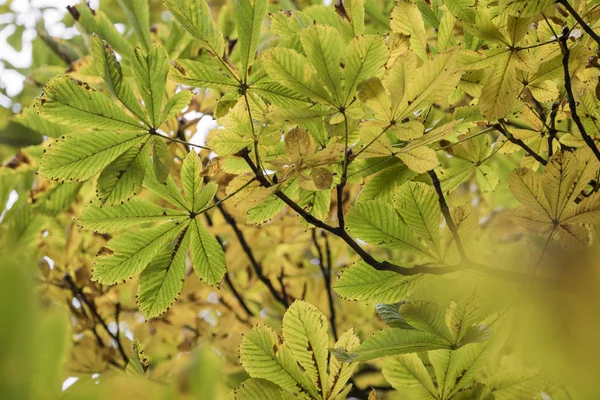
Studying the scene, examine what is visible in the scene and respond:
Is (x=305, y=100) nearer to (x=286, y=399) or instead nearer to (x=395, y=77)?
(x=395, y=77)

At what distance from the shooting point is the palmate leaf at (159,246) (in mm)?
685

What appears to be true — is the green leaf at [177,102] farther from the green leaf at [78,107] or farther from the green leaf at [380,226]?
the green leaf at [380,226]

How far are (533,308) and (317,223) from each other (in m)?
0.24

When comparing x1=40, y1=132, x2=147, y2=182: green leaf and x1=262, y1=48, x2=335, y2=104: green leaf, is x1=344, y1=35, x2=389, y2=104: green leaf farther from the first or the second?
x1=40, y1=132, x2=147, y2=182: green leaf

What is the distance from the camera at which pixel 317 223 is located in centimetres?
58

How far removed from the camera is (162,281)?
0.69m

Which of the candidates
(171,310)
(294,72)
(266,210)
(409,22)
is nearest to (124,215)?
(266,210)

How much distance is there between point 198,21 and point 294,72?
0.43ft

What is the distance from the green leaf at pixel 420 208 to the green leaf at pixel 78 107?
298 millimetres

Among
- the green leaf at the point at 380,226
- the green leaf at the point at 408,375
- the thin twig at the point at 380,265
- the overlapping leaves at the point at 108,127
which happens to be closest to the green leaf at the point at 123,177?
the overlapping leaves at the point at 108,127

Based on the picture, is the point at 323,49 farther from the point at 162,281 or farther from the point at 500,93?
the point at 162,281

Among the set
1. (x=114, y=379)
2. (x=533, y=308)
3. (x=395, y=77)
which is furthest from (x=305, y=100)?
(x=114, y=379)

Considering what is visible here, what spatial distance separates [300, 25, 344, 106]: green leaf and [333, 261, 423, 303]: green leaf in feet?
0.66

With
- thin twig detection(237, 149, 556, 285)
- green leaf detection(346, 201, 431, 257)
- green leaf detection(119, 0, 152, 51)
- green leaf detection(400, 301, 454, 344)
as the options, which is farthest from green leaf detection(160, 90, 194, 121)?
green leaf detection(119, 0, 152, 51)
